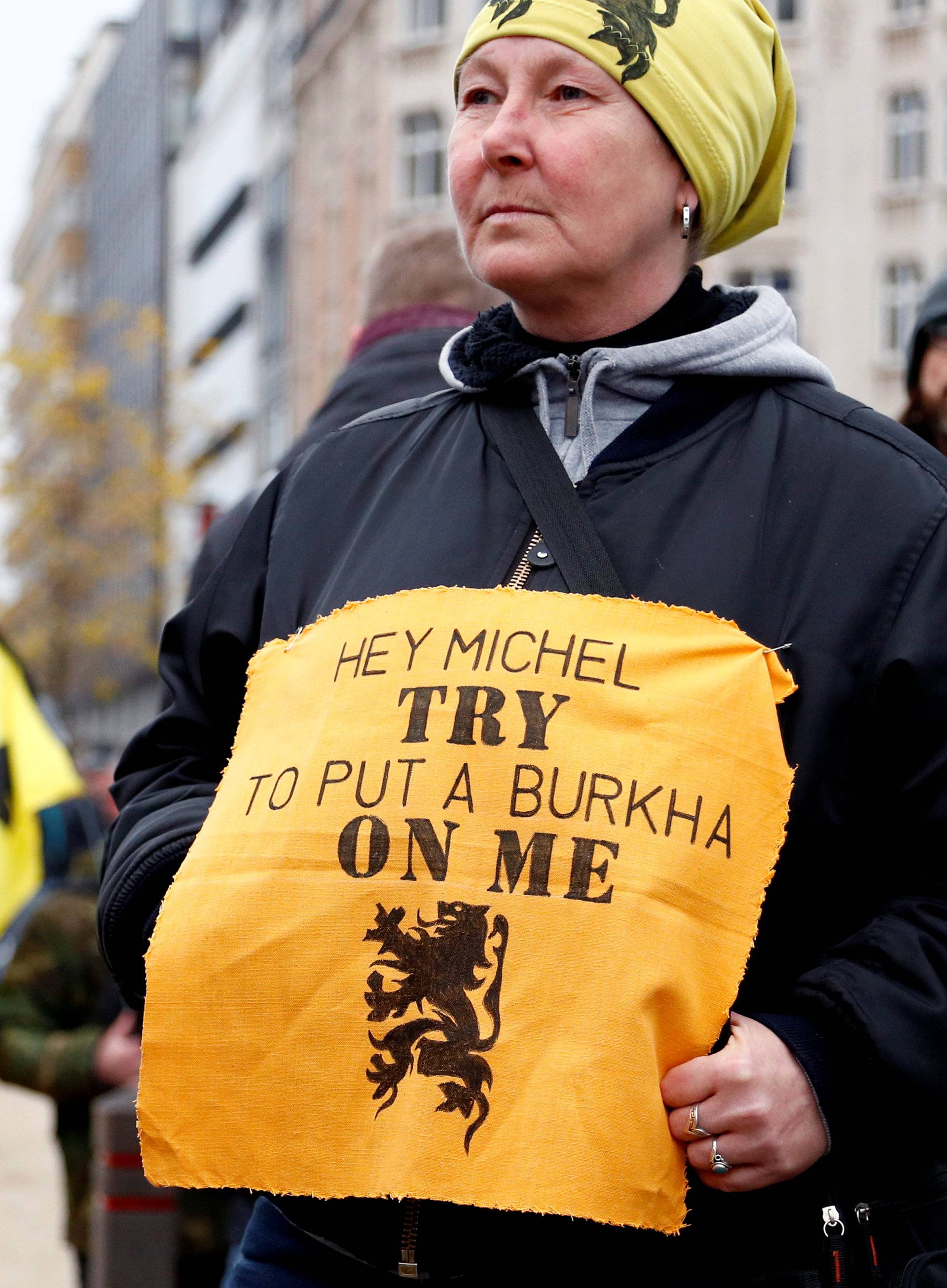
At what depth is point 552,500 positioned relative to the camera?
220 cm

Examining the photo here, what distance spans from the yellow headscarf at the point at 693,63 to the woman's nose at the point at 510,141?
0.31 feet

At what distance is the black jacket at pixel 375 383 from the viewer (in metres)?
3.52

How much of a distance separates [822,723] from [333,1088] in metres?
0.60

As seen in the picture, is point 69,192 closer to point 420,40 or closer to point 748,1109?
point 420,40

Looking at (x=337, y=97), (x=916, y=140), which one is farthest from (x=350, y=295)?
(x=916, y=140)

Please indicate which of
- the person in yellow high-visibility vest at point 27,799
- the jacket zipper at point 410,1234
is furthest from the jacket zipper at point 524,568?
the person in yellow high-visibility vest at point 27,799

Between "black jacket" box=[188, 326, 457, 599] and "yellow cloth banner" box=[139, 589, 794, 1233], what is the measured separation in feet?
4.63

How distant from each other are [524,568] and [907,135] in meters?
30.8

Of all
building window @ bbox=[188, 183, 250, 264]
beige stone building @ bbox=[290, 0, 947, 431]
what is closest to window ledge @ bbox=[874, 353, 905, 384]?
beige stone building @ bbox=[290, 0, 947, 431]

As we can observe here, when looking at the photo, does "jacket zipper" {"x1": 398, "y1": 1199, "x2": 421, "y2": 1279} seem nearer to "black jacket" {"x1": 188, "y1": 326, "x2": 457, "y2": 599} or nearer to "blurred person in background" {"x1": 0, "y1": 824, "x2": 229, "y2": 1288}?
"black jacket" {"x1": 188, "y1": 326, "x2": 457, "y2": 599}

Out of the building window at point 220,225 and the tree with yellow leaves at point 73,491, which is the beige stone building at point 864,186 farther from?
the building window at point 220,225

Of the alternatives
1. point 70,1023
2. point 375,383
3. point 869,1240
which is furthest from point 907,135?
point 869,1240

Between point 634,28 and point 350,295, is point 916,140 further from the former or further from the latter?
point 634,28

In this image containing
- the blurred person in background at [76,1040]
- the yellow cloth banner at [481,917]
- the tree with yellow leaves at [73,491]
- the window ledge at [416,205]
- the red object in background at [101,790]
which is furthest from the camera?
the tree with yellow leaves at [73,491]
